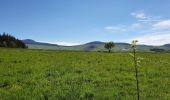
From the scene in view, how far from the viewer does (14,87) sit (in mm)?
15641

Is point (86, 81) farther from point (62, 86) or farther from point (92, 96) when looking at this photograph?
point (92, 96)

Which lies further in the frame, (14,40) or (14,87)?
(14,40)

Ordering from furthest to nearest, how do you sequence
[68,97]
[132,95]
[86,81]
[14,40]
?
[14,40]
[86,81]
[132,95]
[68,97]

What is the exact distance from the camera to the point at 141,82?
715 inches

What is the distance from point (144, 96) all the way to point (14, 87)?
6611 mm

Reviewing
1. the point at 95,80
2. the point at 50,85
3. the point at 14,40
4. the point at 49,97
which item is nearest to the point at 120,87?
the point at 95,80

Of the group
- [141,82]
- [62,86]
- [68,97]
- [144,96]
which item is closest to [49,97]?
[68,97]

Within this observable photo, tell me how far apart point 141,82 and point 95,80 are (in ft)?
8.99

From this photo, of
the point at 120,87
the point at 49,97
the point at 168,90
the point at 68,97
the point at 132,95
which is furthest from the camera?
the point at 120,87

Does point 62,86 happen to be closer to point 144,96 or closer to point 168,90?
point 144,96

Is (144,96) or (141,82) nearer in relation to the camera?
(144,96)

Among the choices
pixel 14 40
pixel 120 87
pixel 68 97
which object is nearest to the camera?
pixel 68 97

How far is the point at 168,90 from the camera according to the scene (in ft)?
50.2

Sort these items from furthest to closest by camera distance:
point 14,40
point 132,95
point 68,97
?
point 14,40, point 132,95, point 68,97
